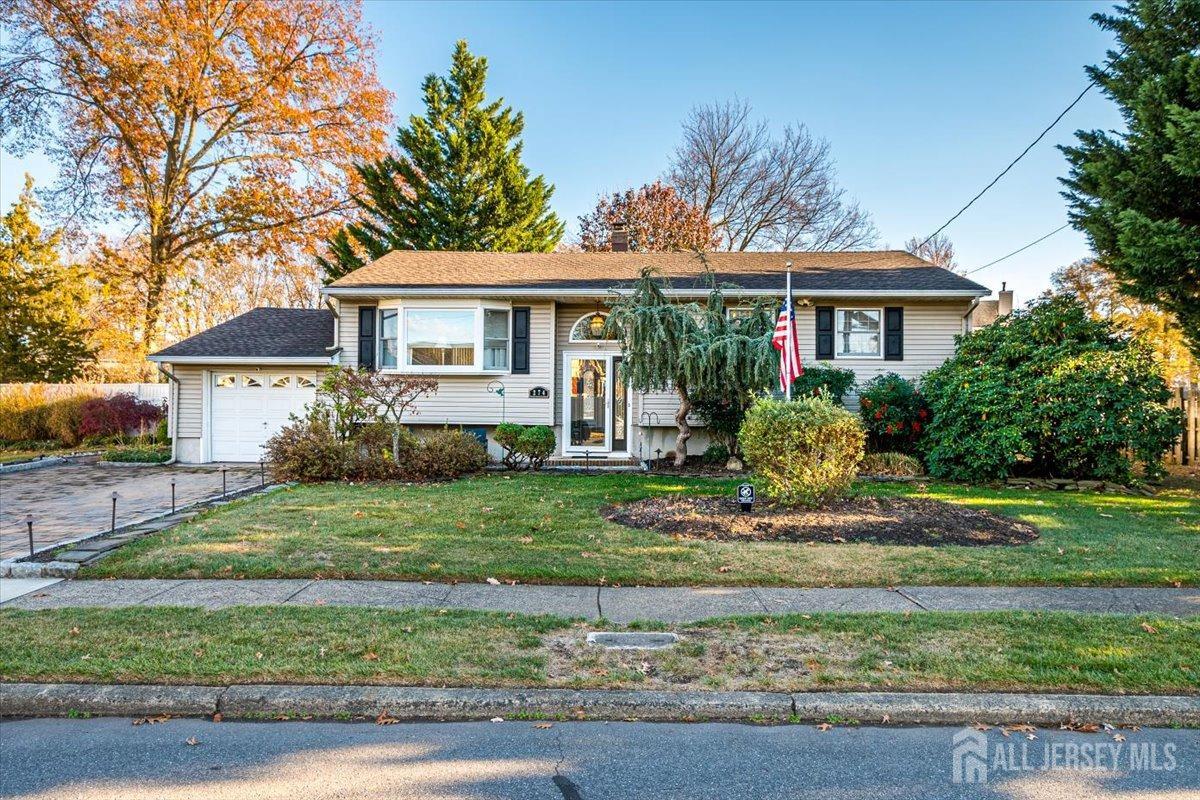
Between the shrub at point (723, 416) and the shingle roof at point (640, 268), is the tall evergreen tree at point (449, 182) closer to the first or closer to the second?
the shingle roof at point (640, 268)

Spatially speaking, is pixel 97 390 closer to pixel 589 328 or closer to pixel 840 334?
pixel 589 328

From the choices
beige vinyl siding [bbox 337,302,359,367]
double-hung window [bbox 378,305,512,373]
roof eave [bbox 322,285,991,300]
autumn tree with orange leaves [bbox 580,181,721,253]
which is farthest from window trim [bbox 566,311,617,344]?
autumn tree with orange leaves [bbox 580,181,721,253]

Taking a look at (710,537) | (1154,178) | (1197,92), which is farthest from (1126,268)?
(710,537)

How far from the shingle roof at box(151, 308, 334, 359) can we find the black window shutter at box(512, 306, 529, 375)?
180 inches

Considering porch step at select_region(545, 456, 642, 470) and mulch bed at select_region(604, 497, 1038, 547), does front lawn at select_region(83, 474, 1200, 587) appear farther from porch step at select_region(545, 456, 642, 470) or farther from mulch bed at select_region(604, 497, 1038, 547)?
porch step at select_region(545, 456, 642, 470)

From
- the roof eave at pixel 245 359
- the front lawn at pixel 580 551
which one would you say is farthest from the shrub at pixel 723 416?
the roof eave at pixel 245 359

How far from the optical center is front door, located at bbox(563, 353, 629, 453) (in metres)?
15.2

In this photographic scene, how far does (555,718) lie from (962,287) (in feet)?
46.3

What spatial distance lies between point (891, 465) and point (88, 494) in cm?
1513

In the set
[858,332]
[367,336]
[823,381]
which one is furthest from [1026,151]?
[367,336]

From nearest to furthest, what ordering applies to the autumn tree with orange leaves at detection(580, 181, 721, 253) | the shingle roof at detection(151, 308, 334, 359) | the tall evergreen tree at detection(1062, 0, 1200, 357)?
the tall evergreen tree at detection(1062, 0, 1200, 357) < the shingle roof at detection(151, 308, 334, 359) < the autumn tree with orange leaves at detection(580, 181, 721, 253)

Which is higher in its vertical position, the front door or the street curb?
the front door

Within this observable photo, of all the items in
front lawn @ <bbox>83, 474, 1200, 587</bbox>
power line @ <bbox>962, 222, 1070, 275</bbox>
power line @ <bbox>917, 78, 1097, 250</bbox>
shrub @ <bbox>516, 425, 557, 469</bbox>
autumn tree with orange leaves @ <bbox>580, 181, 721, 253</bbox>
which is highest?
autumn tree with orange leaves @ <bbox>580, 181, 721, 253</bbox>

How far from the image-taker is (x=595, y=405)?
50.2ft
